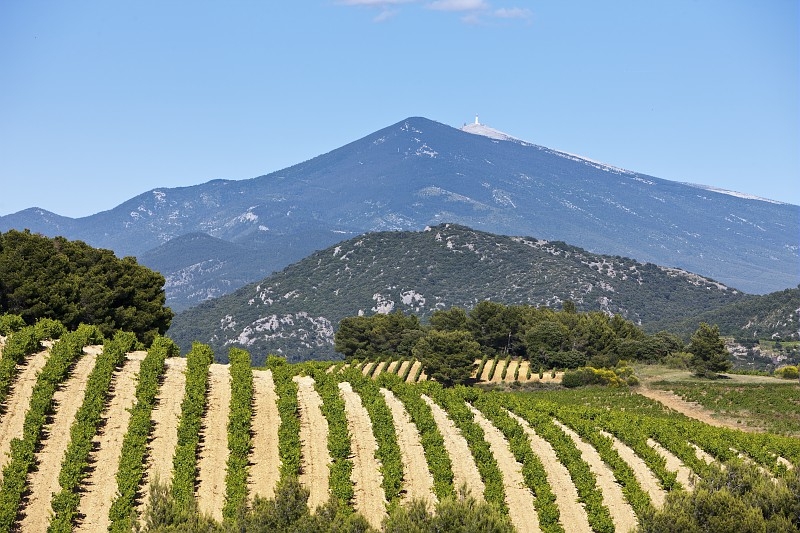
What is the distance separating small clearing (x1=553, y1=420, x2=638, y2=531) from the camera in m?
37.6

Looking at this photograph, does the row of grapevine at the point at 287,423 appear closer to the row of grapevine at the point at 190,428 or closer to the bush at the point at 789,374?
the row of grapevine at the point at 190,428

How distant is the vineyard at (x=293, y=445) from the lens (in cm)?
3447

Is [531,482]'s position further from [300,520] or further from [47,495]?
[47,495]

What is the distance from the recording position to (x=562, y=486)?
132 feet

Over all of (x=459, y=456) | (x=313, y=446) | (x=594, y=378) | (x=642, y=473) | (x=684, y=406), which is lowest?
(x=684, y=406)

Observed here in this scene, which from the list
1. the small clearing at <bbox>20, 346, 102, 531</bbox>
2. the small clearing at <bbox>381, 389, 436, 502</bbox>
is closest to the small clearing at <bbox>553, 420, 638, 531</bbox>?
the small clearing at <bbox>381, 389, 436, 502</bbox>

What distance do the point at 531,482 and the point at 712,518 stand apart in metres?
10.4

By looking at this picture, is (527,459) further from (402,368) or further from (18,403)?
(402,368)

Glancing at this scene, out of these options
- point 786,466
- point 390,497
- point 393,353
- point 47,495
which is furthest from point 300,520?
point 393,353

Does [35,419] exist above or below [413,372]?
above

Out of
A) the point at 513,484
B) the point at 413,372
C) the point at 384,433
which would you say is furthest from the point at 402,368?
the point at 513,484

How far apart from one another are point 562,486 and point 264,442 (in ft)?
43.0

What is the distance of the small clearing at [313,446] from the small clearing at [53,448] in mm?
9186

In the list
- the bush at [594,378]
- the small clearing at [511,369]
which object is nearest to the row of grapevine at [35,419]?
the small clearing at [511,369]
